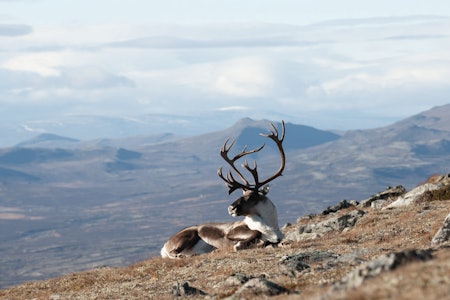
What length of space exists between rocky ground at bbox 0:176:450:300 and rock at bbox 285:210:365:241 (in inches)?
1.7

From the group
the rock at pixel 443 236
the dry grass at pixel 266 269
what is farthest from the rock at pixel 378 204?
the rock at pixel 443 236

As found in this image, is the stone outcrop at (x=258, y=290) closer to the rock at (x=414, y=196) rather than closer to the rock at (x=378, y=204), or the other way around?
the rock at (x=414, y=196)

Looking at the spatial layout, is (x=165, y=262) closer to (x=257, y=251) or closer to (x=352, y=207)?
(x=257, y=251)

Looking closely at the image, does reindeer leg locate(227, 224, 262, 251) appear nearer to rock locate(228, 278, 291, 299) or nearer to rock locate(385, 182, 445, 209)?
rock locate(385, 182, 445, 209)

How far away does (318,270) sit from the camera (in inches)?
782

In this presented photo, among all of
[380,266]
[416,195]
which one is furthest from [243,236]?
[380,266]

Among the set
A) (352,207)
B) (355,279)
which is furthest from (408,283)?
(352,207)

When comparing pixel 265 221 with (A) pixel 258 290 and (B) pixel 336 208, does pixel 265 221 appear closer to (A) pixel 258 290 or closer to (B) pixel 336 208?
(A) pixel 258 290

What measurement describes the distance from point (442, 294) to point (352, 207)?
34.9m

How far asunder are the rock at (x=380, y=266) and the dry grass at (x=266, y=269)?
343 millimetres

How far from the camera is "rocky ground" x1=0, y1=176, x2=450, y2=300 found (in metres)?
13.3

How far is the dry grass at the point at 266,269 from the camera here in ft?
58.1

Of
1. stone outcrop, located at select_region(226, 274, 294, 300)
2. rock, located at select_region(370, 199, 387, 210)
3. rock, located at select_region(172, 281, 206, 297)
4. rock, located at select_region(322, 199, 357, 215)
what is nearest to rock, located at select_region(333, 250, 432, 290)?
stone outcrop, located at select_region(226, 274, 294, 300)

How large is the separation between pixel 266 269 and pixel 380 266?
324 inches
